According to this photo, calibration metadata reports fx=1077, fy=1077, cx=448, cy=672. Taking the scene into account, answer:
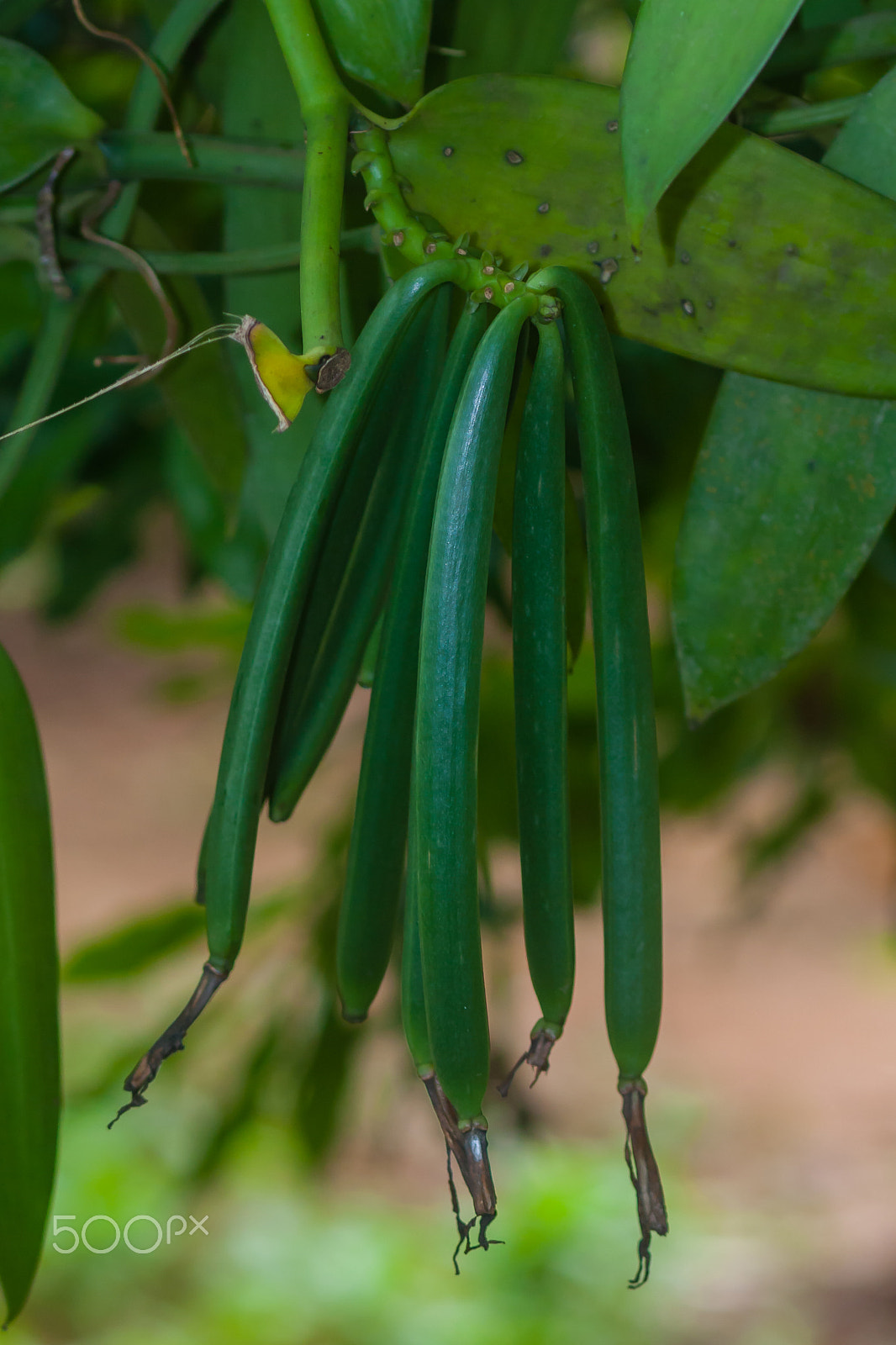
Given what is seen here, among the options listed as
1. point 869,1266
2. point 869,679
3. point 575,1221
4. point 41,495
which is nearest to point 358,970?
point 41,495

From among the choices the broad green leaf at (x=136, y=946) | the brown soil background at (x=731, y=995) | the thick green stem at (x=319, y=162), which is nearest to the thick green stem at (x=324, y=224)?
the thick green stem at (x=319, y=162)

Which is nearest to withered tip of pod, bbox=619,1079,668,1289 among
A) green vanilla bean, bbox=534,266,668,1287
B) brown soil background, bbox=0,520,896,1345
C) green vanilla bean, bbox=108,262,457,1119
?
green vanilla bean, bbox=534,266,668,1287

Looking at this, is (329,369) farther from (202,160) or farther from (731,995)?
(731,995)

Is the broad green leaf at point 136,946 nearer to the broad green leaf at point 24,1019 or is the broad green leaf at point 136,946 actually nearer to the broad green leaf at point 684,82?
the broad green leaf at point 24,1019

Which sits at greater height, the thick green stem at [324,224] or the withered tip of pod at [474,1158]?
the thick green stem at [324,224]

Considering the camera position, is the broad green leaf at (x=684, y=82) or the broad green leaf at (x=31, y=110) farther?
the broad green leaf at (x=31, y=110)

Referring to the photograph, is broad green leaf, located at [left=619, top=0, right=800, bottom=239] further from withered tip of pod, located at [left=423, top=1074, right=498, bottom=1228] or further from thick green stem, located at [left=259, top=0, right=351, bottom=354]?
withered tip of pod, located at [left=423, top=1074, right=498, bottom=1228]

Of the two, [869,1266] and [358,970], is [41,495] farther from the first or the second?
[869,1266]
